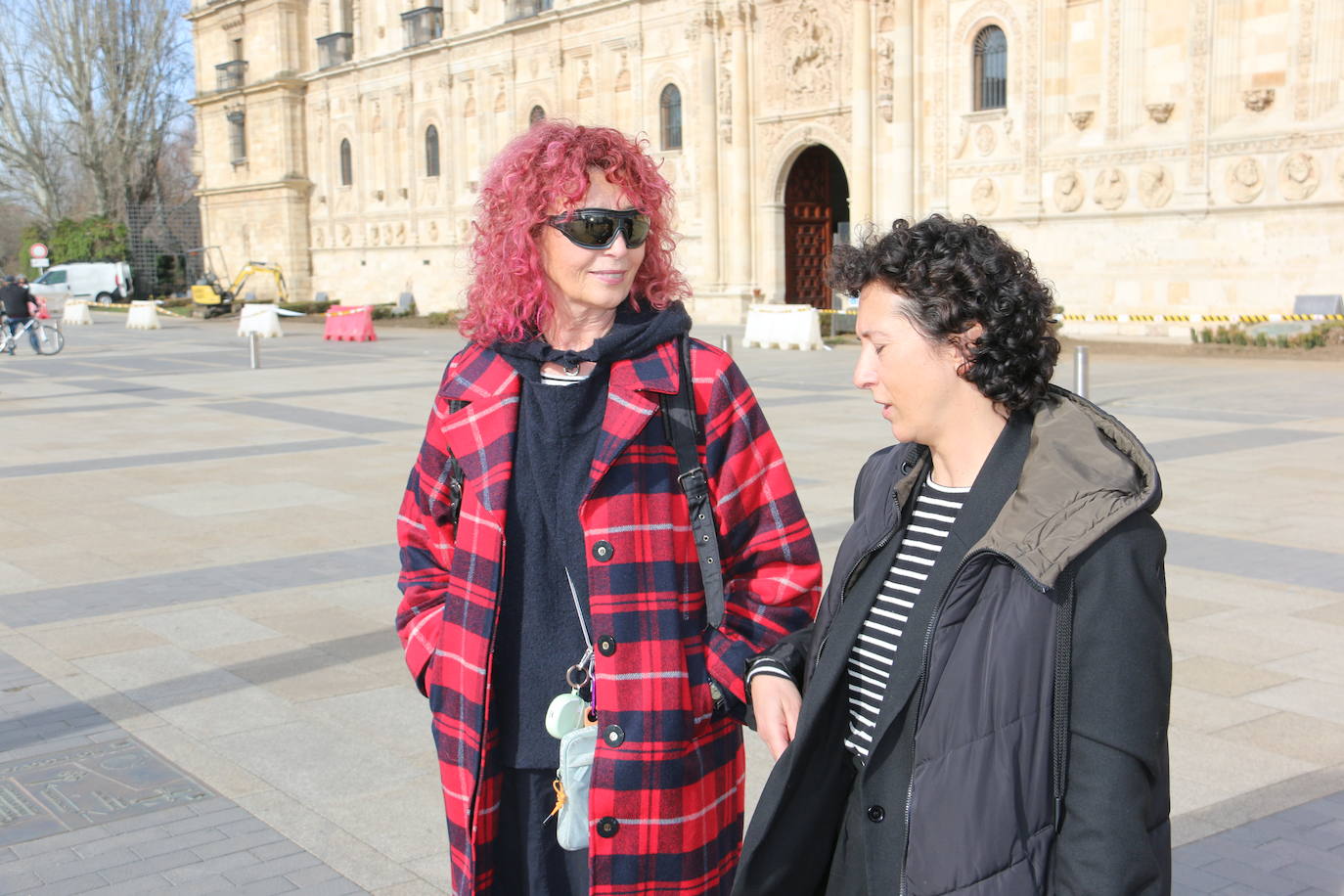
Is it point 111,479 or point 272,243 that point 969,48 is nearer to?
point 111,479

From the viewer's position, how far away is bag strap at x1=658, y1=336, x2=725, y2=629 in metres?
2.80

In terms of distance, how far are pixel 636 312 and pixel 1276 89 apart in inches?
874

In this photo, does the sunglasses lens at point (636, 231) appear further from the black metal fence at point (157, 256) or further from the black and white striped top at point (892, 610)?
the black metal fence at point (157, 256)

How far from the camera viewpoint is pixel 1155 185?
24.0 metres

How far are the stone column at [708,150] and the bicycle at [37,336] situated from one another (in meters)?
14.6

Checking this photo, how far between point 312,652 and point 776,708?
14.8 ft

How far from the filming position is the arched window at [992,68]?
2653 centimetres

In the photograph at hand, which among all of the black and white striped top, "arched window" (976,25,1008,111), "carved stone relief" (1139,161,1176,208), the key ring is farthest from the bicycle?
the black and white striped top

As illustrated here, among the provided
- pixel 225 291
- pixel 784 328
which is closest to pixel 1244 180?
pixel 784 328

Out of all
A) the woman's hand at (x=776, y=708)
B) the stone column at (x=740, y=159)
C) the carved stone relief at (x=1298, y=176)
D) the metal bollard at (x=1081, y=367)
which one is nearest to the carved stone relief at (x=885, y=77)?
the stone column at (x=740, y=159)

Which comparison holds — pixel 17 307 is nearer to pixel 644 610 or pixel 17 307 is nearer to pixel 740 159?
pixel 740 159

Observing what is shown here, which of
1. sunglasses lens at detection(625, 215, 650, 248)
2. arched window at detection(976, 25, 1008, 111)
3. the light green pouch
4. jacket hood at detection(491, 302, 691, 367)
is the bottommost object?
the light green pouch

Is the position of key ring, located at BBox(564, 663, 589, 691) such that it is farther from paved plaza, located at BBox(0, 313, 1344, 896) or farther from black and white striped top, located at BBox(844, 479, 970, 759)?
paved plaza, located at BBox(0, 313, 1344, 896)

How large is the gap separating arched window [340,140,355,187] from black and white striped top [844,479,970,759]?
49948 millimetres
